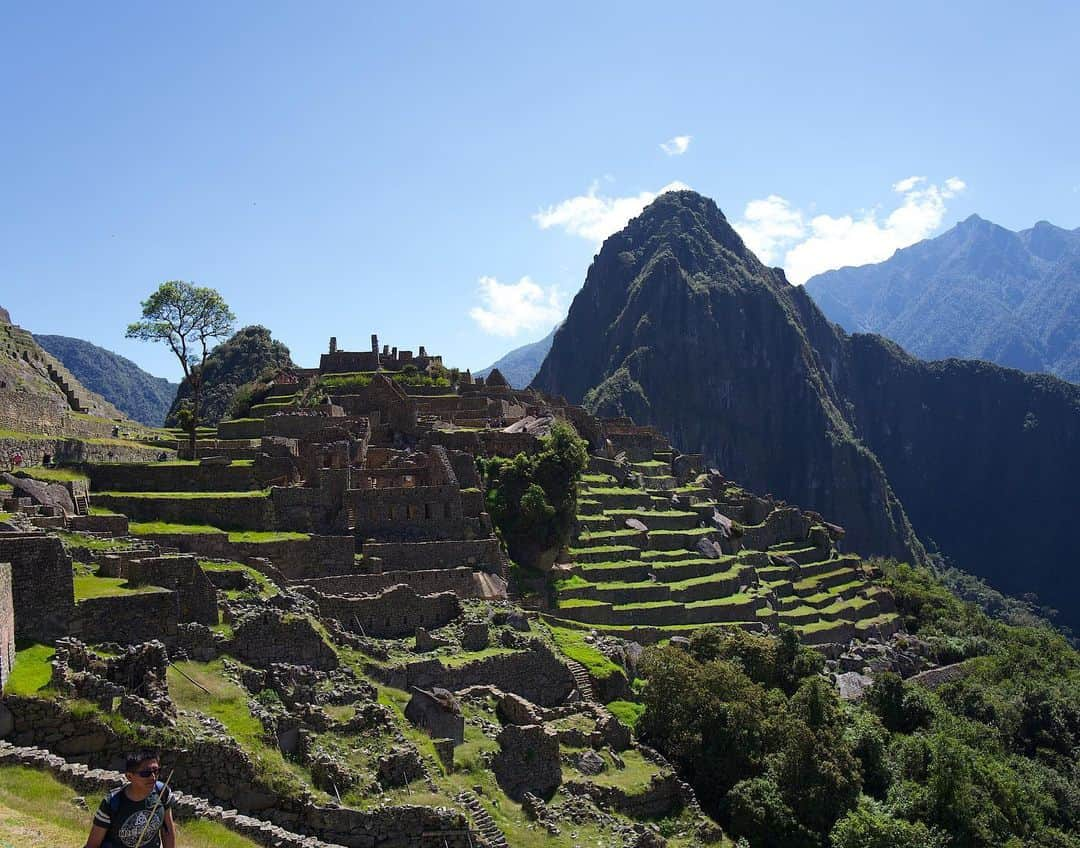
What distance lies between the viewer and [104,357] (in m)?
→ 128

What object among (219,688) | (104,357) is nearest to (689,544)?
(219,688)

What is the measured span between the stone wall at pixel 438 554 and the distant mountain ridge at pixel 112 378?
9050 centimetres

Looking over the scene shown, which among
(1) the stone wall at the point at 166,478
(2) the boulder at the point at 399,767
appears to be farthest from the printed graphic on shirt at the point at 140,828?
(1) the stone wall at the point at 166,478

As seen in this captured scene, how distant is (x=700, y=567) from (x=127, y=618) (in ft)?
97.3

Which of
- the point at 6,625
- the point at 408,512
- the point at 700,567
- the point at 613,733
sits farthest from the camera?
the point at 700,567

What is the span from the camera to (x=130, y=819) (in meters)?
8.18

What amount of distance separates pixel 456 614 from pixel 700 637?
9.63 m

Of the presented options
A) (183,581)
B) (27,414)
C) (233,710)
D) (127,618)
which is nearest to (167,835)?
(233,710)

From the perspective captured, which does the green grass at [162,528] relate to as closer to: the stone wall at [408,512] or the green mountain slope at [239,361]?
the stone wall at [408,512]

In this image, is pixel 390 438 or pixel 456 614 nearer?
pixel 456 614

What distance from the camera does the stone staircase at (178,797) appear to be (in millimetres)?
11711

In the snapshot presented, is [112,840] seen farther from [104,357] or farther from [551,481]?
[104,357]

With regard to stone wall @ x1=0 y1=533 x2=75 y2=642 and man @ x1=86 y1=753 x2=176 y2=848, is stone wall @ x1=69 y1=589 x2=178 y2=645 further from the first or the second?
man @ x1=86 y1=753 x2=176 y2=848

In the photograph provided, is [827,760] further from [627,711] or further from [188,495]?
[188,495]
